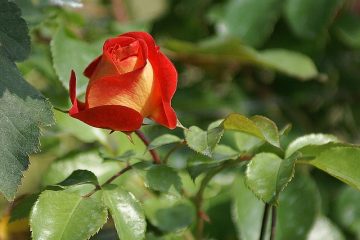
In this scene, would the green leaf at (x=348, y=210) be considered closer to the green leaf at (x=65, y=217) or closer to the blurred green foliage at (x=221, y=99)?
the blurred green foliage at (x=221, y=99)

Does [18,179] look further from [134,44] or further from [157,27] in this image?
[157,27]

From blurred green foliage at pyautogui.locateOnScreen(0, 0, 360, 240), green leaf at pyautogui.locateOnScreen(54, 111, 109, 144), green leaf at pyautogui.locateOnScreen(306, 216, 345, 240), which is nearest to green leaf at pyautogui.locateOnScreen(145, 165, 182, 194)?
blurred green foliage at pyautogui.locateOnScreen(0, 0, 360, 240)

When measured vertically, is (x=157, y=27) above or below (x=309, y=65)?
below

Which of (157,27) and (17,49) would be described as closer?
(17,49)

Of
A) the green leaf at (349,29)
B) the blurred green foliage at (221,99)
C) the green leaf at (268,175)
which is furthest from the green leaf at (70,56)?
the green leaf at (349,29)

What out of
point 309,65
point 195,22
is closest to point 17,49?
point 309,65

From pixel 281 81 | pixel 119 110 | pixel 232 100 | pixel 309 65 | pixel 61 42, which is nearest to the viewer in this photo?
pixel 119 110

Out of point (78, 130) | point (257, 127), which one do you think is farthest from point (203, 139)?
point (78, 130)
